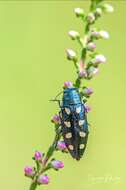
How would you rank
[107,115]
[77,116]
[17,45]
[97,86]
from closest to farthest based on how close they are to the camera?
1. [77,116]
2. [107,115]
3. [97,86]
4. [17,45]

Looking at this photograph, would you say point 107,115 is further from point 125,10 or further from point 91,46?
point 91,46

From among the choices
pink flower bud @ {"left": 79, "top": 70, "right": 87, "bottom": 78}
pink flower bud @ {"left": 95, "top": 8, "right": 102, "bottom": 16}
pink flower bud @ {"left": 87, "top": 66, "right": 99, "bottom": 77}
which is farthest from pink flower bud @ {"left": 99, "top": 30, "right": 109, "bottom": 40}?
pink flower bud @ {"left": 79, "top": 70, "right": 87, "bottom": 78}

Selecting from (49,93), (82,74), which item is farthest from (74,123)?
(49,93)

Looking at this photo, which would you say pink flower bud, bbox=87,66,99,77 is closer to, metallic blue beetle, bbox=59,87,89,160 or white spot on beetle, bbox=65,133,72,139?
metallic blue beetle, bbox=59,87,89,160

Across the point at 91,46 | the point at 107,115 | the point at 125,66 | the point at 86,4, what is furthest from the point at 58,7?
the point at 91,46

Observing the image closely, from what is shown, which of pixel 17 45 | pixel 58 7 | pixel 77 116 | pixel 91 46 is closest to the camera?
pixel 91 46

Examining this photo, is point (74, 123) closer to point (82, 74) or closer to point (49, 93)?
point (82, 74)
